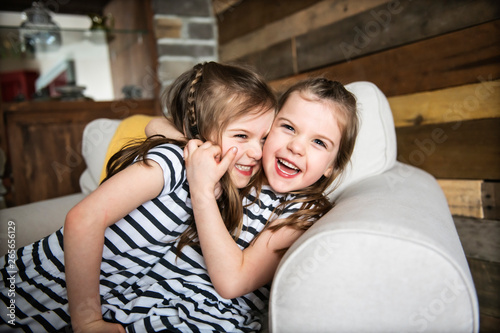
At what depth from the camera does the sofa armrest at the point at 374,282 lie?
0.53 metres

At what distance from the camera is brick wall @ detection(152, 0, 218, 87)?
2127mm

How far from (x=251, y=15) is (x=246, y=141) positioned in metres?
1.36

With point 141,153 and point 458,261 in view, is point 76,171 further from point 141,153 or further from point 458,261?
point 458,261

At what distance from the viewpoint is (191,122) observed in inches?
36.5

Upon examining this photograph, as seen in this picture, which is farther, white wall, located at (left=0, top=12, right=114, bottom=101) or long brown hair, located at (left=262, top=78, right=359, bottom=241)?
white wall, located at (left=0, top=12, right=114, bottom=101)

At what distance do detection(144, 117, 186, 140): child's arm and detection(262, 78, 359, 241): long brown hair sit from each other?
31 centimetres

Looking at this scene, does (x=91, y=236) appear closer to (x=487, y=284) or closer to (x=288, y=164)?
(x=288, y=164)

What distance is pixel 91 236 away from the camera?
0.69m

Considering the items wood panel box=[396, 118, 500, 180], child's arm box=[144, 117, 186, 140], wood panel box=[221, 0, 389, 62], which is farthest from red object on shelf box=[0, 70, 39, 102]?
wood panel box=[396, 118, 500, 180]

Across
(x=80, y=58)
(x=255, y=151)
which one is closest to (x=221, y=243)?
(x=255, y=151)

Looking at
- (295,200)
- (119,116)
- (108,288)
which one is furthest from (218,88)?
(119,116)

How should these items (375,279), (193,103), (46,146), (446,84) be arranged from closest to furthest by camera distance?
(375,279) → (193,103) → (446,84) → (46,146)

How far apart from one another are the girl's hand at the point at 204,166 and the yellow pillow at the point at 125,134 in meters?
0.47

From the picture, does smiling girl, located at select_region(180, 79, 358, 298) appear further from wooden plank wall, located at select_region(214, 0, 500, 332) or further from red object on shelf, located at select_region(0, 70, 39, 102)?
red object on shelf, located at select_region(0, 70, 39, 102)
